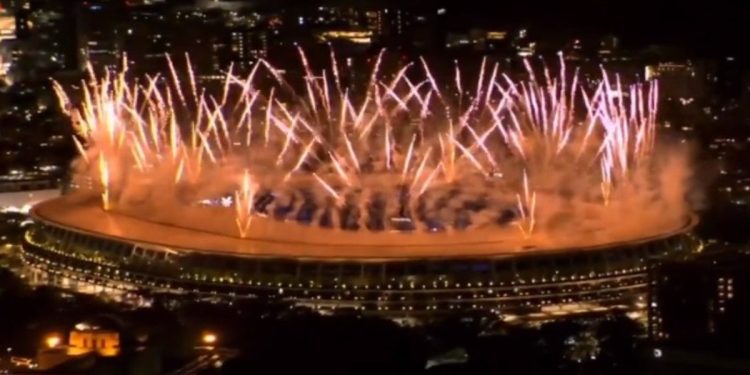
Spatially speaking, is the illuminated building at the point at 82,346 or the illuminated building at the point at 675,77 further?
the illuminated building at the point at 675,77

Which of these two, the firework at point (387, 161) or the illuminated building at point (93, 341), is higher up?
the illuminated building at point (93, 341)

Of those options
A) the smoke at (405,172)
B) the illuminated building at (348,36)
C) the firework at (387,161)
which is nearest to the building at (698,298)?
the smoke at (405,172)

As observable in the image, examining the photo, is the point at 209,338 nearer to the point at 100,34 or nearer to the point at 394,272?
the point at 394,272

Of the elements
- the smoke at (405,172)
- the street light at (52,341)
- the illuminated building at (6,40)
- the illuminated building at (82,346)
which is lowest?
the illuminated building at (6,40)

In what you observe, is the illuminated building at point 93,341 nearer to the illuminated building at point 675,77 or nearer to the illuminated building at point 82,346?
the illuminated building at point 82,346

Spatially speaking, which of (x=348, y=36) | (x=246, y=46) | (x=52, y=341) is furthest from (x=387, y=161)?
(x=246, y=46)

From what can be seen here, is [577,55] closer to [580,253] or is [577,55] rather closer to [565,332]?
[580,253]
